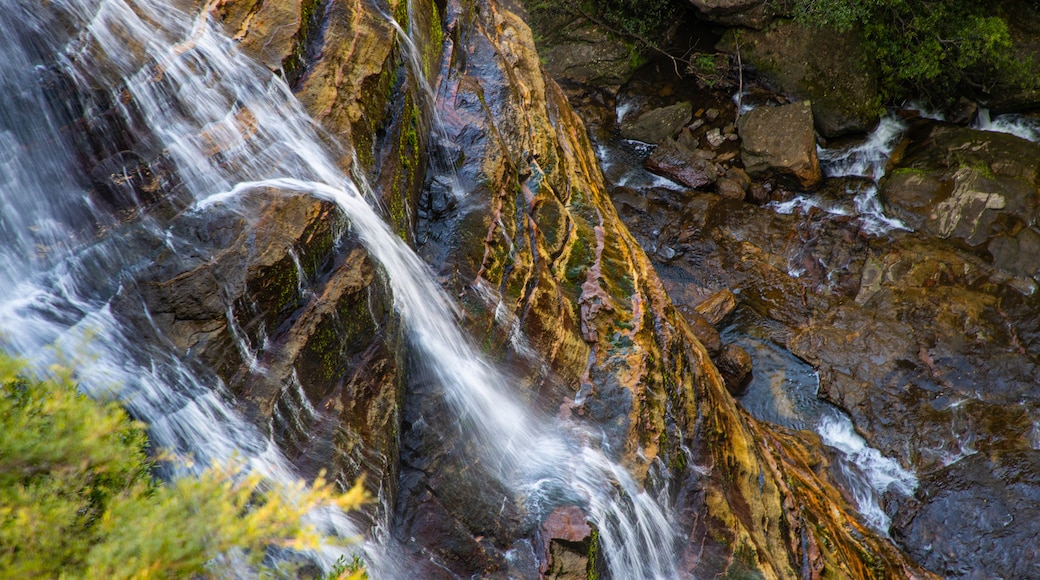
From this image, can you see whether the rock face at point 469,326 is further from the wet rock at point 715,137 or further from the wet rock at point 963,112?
the wet rock at point 963,112

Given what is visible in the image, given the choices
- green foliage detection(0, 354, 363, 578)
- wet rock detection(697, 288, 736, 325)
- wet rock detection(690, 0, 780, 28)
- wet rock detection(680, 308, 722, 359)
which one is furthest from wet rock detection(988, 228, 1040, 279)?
green foliage detection(0, 354, 363, 578)

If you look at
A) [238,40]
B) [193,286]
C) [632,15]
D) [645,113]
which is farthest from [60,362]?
[632,15]

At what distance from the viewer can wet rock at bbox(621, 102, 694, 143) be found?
570 inches

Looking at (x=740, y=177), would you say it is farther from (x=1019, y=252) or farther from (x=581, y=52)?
(x=581, y=52)

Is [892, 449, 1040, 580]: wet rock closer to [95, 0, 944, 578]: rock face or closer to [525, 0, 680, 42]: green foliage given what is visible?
[95, 0, 944, 578]: rock face

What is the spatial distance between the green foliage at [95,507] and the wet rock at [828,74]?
13.7 meters

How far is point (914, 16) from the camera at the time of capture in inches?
509

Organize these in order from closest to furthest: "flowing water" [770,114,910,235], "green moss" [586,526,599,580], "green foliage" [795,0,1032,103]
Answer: "green moss" [586,526,599,580] < "flowing water" [770,114,910,235] < "green foliage" [795,0,1032,103]

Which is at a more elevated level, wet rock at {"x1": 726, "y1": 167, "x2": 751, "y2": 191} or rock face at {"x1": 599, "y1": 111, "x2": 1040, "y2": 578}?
wet rock at {"x1": 726, "y1": 167, "x2": 751, "y2": 191}

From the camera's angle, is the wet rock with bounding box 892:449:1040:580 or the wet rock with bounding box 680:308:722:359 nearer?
the wet rock with bounding box 892:449:1040:580

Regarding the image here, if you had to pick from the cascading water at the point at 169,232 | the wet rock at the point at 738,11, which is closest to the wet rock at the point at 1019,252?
the wet rock at the point at 738,11

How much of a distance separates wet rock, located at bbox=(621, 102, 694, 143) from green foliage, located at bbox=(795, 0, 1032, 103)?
2911 millimetres

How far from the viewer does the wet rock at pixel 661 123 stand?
1447 centimetres

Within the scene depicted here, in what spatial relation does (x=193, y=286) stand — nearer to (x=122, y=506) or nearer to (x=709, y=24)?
(x=122, y=506)
